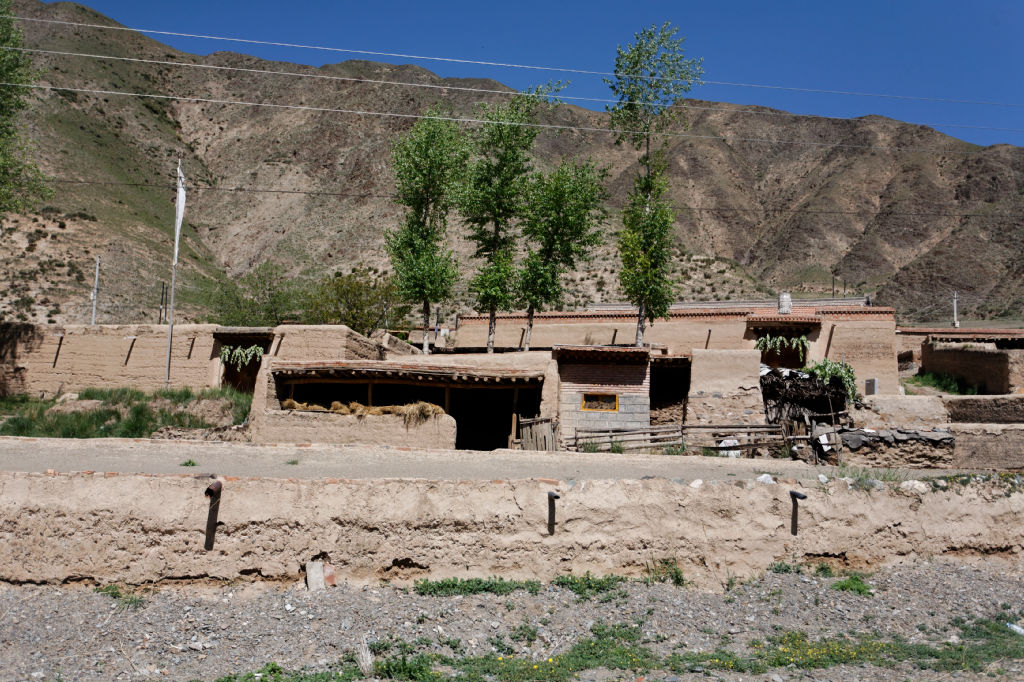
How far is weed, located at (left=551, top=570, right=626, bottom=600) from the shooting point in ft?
28.7

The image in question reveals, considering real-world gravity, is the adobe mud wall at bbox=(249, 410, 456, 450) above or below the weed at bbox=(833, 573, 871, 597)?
above

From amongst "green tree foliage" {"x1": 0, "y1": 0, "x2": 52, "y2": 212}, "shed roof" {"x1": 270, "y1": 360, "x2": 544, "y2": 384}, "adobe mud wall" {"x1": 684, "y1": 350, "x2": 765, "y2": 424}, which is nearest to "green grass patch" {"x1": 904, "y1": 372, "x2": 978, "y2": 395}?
"adobe mud wall" {"x1": 684, "y1": 350, "x2": 765, "y2": 424}

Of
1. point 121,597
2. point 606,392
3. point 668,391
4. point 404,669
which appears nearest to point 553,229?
point 668,391

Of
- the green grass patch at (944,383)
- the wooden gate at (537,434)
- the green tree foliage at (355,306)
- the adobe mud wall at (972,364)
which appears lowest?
the wooden gate at (537,434)

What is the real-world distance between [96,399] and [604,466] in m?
13.7

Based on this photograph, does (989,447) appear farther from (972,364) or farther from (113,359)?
(113,359)

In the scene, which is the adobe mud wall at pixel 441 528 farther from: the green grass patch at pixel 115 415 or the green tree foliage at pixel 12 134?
the green tree foliage at pixel 12 134

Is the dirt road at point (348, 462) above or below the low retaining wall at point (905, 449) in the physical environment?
below

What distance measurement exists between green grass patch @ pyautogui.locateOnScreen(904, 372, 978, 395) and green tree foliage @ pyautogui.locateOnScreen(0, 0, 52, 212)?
89.2ft

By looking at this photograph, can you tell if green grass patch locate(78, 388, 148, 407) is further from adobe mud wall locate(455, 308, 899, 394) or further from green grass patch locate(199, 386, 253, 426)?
adobe mud wall locate(455, 308, 899, 394)

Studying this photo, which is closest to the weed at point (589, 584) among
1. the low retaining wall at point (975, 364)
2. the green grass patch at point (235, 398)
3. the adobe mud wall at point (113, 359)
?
the green grass patch at point (235, 398)

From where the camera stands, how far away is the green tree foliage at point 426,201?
2362cm

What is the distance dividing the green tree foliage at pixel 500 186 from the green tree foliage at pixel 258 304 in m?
11.7

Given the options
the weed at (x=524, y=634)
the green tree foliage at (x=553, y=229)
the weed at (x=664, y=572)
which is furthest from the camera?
the green tree foliage at (x=553, y=229)
